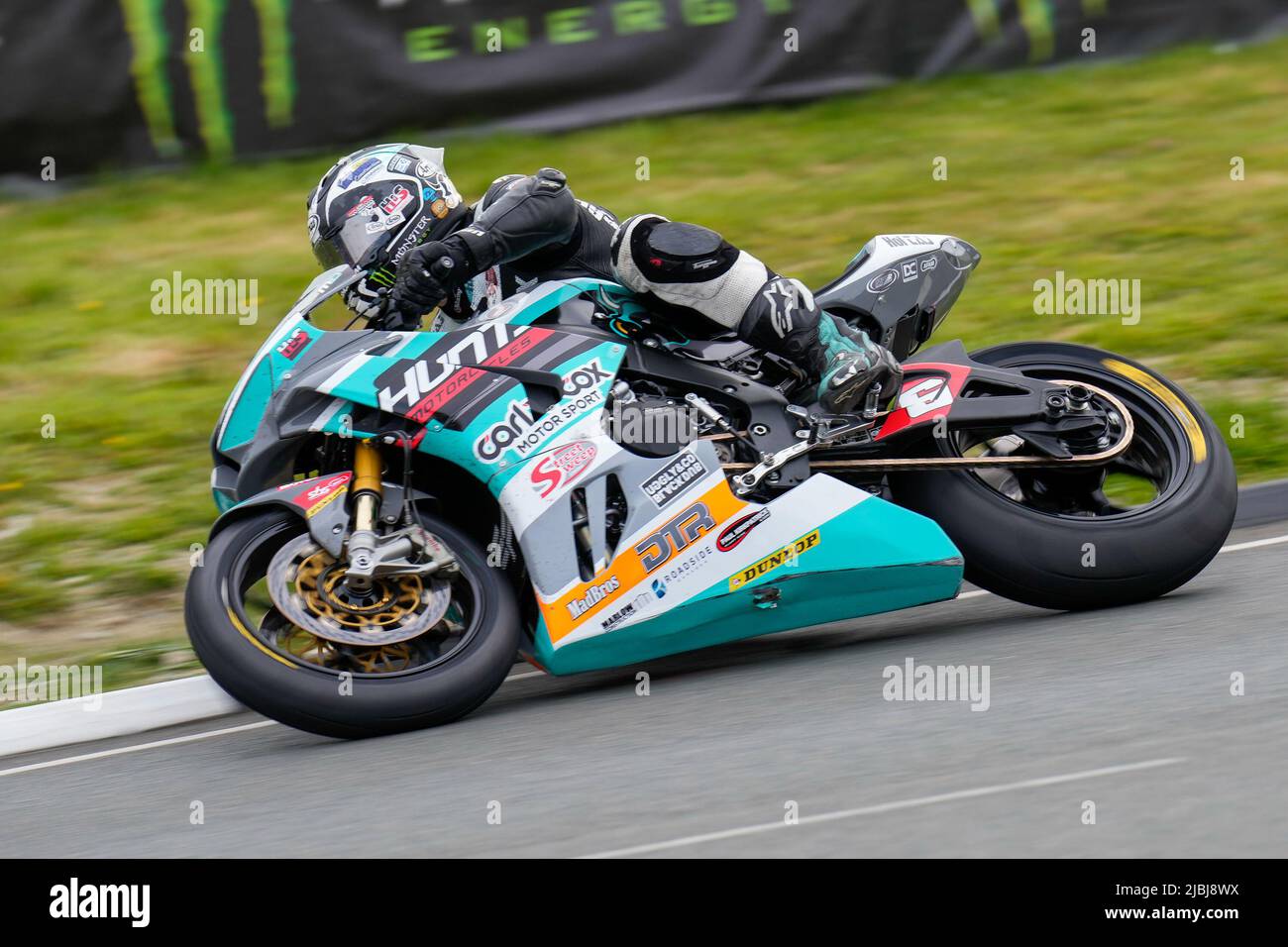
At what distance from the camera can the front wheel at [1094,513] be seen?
5293 millimetres

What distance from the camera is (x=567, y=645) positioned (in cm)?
501

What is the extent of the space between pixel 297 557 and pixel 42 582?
246 centimetres

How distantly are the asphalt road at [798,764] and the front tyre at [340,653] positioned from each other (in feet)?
0.39

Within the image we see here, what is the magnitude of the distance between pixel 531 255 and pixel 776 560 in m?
1.23

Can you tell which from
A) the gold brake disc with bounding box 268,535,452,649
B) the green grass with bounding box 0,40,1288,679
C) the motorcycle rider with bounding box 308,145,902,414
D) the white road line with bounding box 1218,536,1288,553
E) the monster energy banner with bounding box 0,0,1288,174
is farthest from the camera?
the monster energy banner with bounding box 0,0,1288,174

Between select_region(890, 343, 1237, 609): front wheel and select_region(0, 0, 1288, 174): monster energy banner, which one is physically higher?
select_region(0, 0, 1288, 174): monster energy banner

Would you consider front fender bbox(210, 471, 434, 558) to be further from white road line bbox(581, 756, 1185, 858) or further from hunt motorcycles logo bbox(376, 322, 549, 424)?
white road line bbox(581, 756, 1185, 858)

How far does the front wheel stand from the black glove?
1.47 metres

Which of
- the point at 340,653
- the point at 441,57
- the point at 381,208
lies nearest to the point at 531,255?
the point at 381,208

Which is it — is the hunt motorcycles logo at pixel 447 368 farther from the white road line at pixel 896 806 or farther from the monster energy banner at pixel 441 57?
the monster energy banner at pixel 441 57

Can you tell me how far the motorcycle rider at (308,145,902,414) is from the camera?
514cm

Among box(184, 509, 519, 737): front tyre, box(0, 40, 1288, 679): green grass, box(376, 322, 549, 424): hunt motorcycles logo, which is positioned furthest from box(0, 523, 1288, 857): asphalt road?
box(0, 40, 1288, 679): green grass

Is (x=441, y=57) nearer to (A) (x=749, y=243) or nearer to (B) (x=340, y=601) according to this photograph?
(A) (x=749, y=243)
